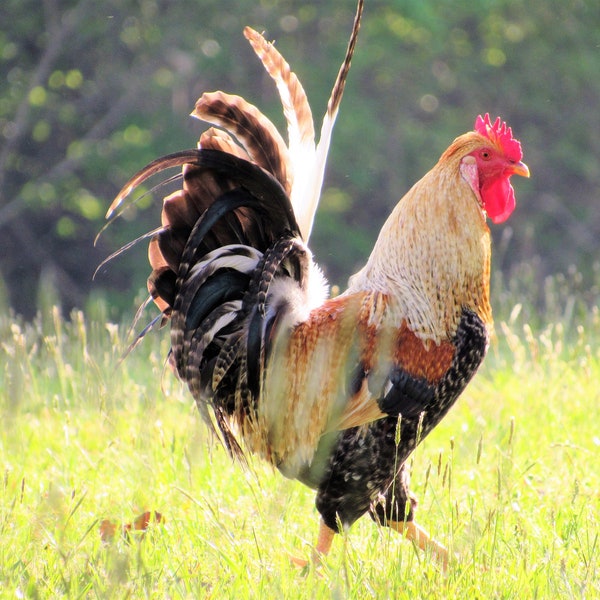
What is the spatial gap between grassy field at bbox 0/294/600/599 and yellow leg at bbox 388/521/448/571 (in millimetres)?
57

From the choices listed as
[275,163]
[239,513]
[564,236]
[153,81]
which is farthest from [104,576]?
[564,236]

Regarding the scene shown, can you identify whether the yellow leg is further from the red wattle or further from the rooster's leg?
the red wattle

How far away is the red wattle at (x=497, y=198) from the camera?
373cm

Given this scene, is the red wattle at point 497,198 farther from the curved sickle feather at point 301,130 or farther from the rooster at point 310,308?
the curved sickle feather at point 301,130

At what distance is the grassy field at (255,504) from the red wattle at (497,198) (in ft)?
3.03

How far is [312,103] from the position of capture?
43.1ft

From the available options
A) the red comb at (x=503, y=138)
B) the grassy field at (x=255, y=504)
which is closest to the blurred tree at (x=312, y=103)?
the grassy field at (x=255, y=504)

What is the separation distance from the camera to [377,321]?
3.41m

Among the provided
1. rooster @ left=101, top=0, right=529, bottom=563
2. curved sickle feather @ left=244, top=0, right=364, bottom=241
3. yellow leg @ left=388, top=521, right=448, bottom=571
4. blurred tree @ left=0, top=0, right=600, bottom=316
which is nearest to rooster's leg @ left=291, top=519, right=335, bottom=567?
rooster @ left=101, top=0, right=529, bottom=563

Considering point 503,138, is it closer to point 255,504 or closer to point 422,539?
point 422,539

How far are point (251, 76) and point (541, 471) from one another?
11236 mm

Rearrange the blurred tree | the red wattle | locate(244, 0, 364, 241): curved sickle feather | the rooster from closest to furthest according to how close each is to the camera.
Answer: the rooster, locate(244, 0, 364, 241): curved sickle feather, the red wattle, the blurred tree

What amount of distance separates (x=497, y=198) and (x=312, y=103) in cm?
970

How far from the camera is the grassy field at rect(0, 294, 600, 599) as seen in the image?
2.71 m
